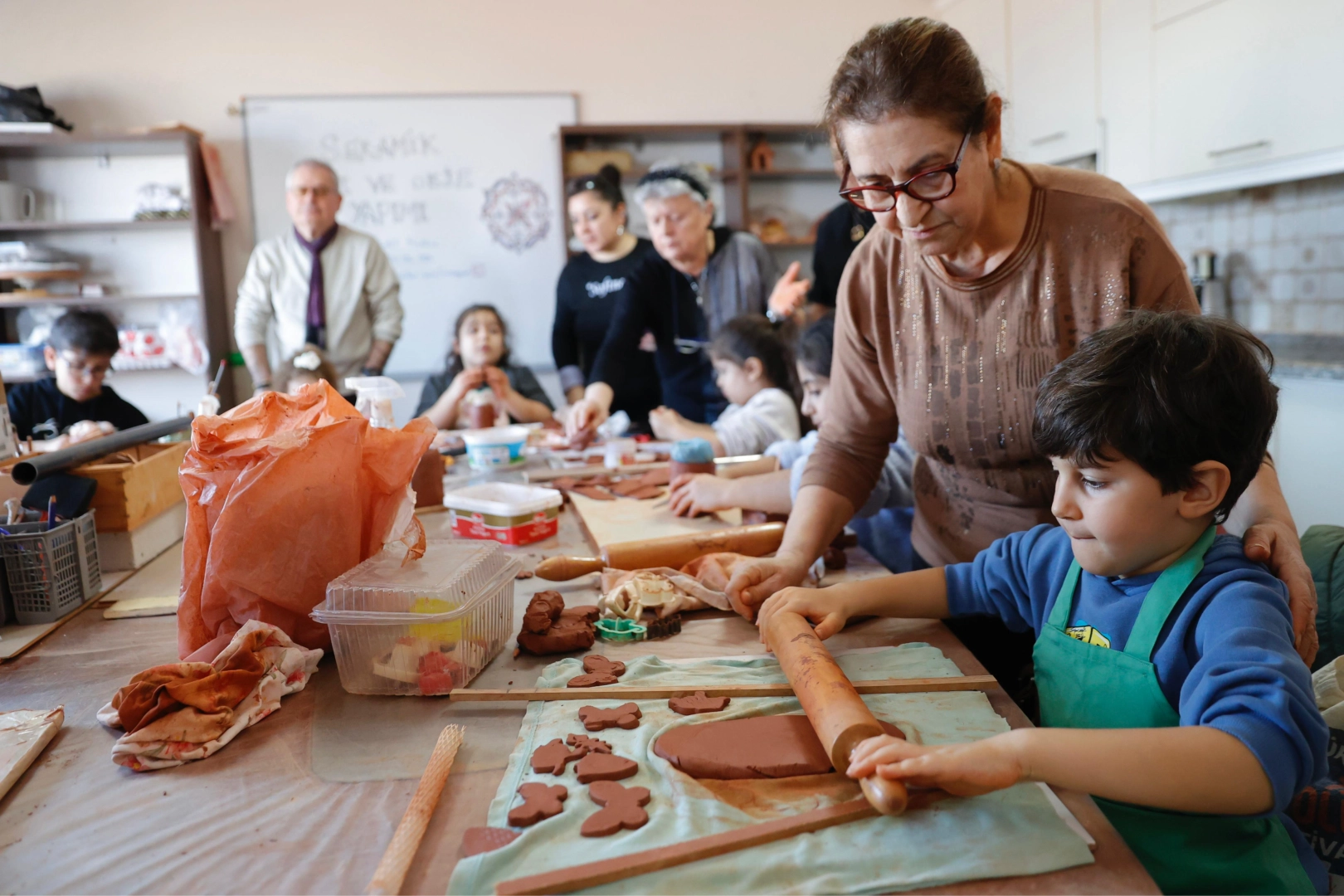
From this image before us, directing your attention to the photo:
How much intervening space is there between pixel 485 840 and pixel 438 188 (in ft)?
15.9

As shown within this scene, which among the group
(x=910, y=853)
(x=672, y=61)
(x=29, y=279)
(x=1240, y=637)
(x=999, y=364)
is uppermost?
(x=672, y=61)

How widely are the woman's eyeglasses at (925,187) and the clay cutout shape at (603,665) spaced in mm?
718

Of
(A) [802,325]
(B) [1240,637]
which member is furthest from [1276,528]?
(A) [802,325]

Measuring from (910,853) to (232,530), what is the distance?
0.88m

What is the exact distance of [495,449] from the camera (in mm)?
2643

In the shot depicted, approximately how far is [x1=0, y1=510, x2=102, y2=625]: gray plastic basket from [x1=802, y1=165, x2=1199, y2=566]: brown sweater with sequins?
1.20 metres

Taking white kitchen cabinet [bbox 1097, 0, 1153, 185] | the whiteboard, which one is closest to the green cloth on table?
white kitchen cabinet [bbox 1097, 0, 1153, 185]

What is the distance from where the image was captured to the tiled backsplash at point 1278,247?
331 cm

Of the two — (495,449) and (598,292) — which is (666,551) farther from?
(598,292)

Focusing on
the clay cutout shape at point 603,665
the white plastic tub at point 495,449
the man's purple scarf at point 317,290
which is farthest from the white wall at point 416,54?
the clay cutout shape at point 603,665

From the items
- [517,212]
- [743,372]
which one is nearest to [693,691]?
[743,372]

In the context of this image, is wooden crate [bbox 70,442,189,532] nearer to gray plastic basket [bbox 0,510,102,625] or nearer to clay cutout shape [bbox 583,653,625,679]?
gray plastic basket [bbox 0,510,102,625]

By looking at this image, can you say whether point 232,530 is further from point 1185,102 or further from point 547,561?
point 1185,102

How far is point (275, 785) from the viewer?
921 millimetres
